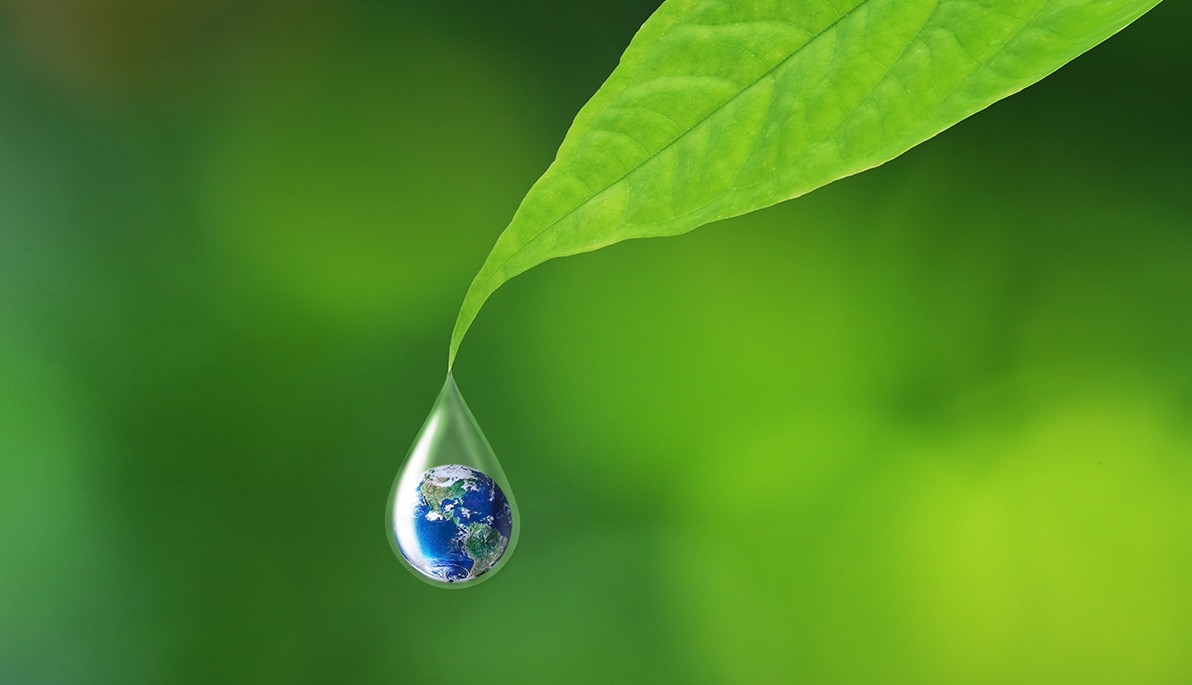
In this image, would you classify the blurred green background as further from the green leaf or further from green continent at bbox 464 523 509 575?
the green leaf

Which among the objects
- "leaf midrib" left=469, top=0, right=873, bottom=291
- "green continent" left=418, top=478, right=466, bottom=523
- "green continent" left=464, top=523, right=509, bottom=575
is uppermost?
"leaf midrib" left=469, top=0, right=873, bottom=291

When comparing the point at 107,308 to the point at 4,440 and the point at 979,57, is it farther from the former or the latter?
the point at 979,57

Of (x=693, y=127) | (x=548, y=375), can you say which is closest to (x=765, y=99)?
(x=693, y=127)

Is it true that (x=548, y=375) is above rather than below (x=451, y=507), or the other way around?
above

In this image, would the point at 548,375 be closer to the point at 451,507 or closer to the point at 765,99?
the point at 451,507

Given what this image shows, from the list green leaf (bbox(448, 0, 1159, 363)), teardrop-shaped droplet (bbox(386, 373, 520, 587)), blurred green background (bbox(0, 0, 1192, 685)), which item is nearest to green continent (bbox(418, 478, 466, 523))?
teardrop-shaped droplet (bbox(386, 373, 520, 587))
